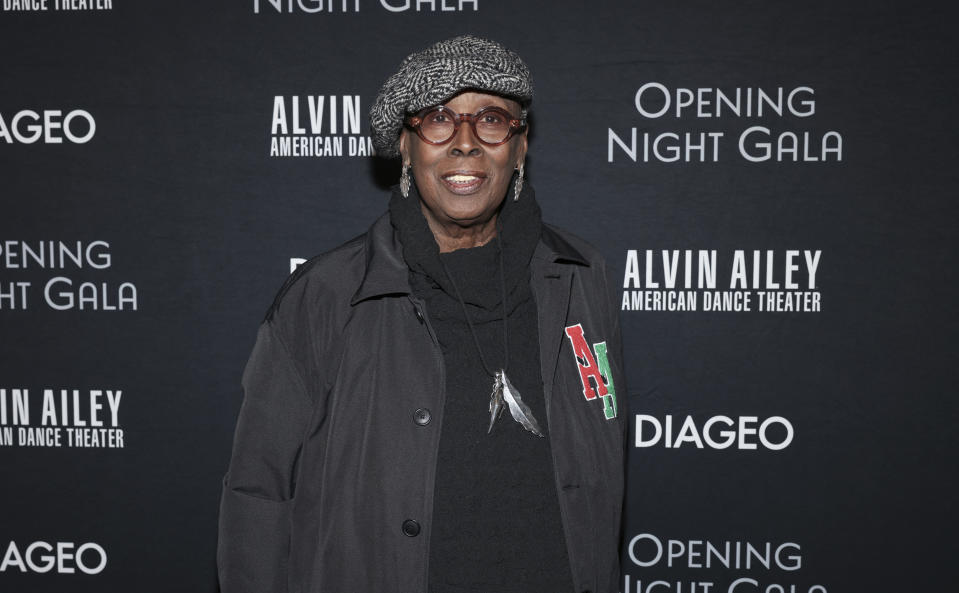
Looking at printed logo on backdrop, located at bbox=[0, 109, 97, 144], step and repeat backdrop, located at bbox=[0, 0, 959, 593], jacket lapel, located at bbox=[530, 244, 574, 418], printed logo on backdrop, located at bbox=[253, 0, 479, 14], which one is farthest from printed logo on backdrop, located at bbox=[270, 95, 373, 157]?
jacket lapel, located at bbox=[530, 244, 574, 418]

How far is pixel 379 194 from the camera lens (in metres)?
1.72

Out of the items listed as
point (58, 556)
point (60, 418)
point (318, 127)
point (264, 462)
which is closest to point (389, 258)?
point (264, 462)

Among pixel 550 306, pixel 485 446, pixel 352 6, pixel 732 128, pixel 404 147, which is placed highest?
pixel 352 6

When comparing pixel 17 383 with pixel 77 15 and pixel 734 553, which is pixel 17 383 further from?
pixel 734 553

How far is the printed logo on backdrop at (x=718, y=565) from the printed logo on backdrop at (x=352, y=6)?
1337mm

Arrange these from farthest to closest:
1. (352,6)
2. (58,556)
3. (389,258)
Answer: (58,556), (352,6), (389,258)

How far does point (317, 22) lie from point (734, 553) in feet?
5.28

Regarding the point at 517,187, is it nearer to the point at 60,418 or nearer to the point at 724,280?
the point at 724,280

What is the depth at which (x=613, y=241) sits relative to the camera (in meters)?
1.71

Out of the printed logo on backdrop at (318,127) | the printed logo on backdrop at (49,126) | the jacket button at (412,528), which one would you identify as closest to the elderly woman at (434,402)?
the jacket button at (412,528)

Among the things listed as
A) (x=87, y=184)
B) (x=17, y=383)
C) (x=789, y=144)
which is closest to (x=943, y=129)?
(x=789, y=144)

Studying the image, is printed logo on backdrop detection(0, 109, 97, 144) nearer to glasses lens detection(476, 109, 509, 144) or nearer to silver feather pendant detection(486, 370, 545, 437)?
glasses lens detection(476, 109, 509, 144)

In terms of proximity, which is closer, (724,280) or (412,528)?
(412,528)

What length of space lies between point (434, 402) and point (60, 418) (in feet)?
3.87
